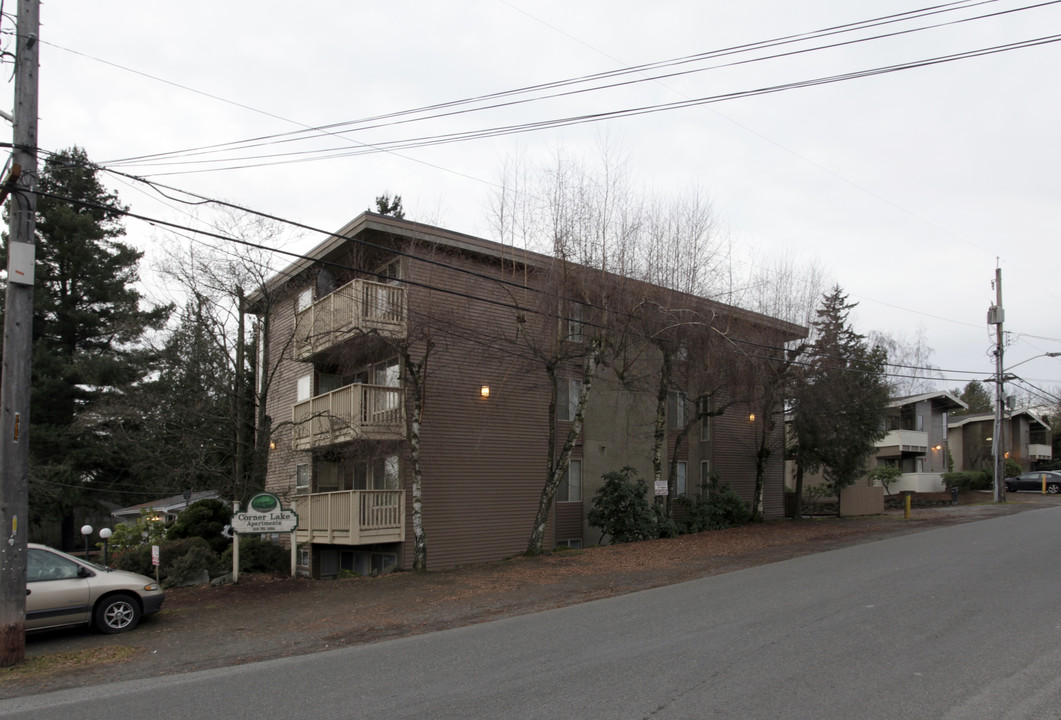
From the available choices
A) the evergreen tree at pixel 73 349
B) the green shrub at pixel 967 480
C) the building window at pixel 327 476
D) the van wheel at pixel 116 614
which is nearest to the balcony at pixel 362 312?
the building window at pixel 327 476

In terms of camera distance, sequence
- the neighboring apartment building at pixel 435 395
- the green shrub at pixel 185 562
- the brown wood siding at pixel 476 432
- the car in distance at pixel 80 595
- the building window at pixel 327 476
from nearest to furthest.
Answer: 1. the car in distance at pixel 80 595
2. the green shrub at pixel 185 562
3. the neighboring apartment building at pixel 435 395
4. the brown wood siding at pixel 476 432
5. the building window at pixel 327 476

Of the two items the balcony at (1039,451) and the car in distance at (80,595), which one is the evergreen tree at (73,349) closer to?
the car in distance at (80,595)

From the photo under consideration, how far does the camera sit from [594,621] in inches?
420

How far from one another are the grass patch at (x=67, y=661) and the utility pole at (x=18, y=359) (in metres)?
0.26

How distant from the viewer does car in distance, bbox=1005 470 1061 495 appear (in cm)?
4438

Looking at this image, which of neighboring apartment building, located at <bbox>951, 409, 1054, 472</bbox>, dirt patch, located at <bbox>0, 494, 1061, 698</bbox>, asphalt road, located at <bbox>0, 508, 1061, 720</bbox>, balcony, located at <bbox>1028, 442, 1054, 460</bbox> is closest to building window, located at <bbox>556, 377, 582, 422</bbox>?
dirt patch, located at <bbox>0, 494, 1061, 698</bbox>

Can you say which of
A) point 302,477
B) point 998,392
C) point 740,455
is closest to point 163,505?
point 302,477

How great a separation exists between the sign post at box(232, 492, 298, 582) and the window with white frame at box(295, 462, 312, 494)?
6199 millimetres

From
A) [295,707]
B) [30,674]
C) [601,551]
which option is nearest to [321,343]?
[601,551]

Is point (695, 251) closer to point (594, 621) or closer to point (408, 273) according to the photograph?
point (408, 273)

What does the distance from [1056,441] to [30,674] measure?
7634 cm

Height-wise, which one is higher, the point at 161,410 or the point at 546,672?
the point at 161,410

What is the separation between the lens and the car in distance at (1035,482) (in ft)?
146

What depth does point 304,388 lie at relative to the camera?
2394 cm
